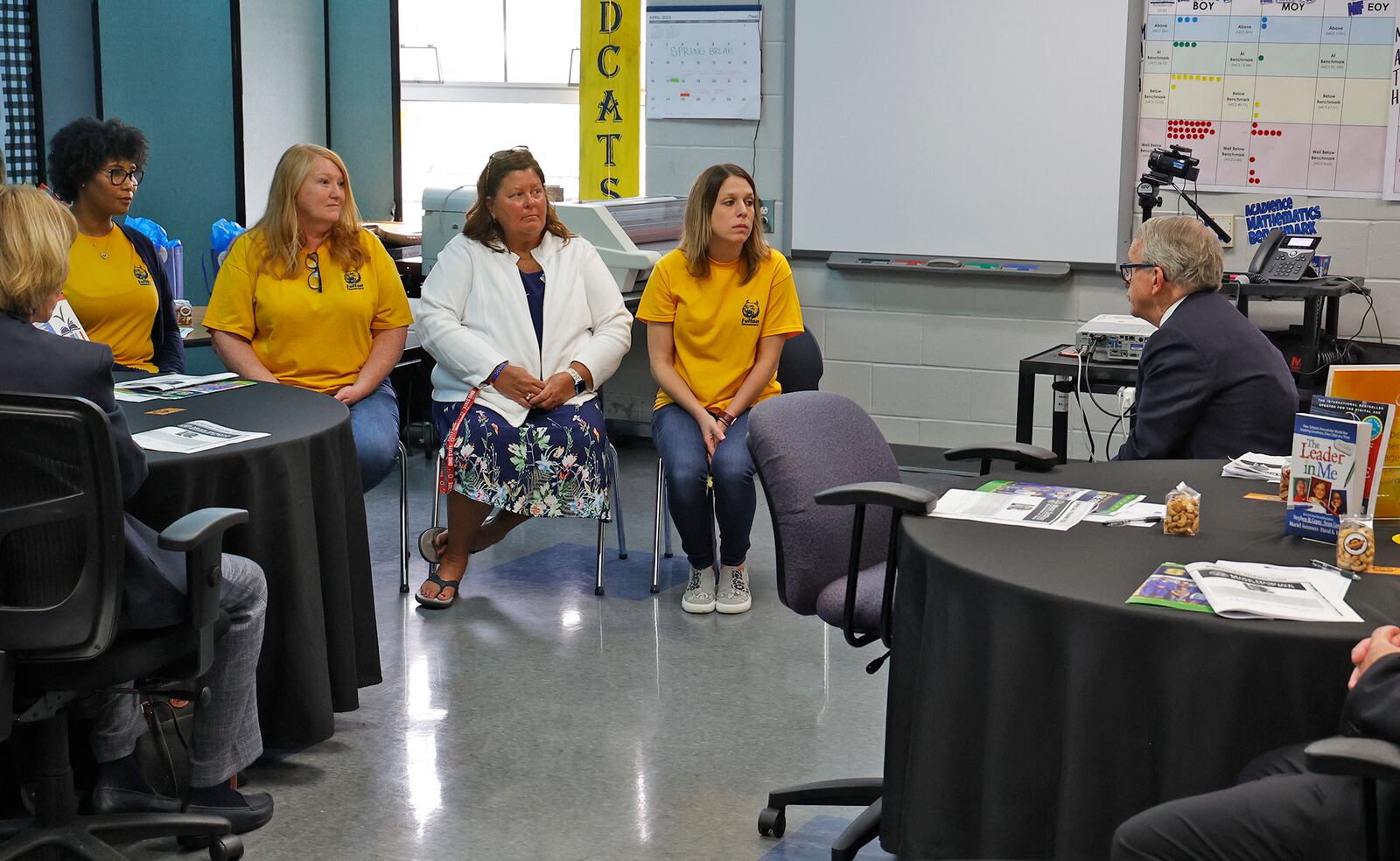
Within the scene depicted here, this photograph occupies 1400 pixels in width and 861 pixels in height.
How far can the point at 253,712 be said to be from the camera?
8.66 ft

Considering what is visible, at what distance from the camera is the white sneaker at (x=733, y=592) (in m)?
3.91

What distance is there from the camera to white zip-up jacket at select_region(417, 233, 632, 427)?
13.0ft

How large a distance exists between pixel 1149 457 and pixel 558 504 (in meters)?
1.62

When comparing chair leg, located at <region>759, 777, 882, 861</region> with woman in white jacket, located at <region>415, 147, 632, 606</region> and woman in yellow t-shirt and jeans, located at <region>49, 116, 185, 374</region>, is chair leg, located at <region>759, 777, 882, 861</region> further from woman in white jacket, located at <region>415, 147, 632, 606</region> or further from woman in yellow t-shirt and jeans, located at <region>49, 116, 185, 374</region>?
woman in yellow t-shirt and jeans, located at <region>49, 116, 185, 374</region>

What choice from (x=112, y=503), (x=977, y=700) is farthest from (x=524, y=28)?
(x=977, y=700)

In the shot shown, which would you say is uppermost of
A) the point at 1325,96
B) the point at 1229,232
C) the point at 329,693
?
the point at 1325,96

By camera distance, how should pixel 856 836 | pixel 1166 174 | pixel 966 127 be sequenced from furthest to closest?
pixel 966 127 → pixel 1166 174 → pixel 856 836

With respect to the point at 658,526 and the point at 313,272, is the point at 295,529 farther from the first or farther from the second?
the point at 658,526

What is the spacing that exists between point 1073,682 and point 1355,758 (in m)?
0.41

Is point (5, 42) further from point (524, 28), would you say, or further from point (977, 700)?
point (977, 700)

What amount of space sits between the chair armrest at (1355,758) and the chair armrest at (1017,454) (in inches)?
46.5

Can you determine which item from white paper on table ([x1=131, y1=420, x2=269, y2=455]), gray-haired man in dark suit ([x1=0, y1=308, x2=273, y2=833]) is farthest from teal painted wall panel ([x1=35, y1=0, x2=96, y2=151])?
gray-haired man in dark suit ([x1=0, y1=308, x2=273, y2=833])

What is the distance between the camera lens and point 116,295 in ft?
12.3

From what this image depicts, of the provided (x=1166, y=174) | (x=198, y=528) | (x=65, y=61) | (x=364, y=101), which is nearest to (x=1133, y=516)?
(x=198, y=528)
